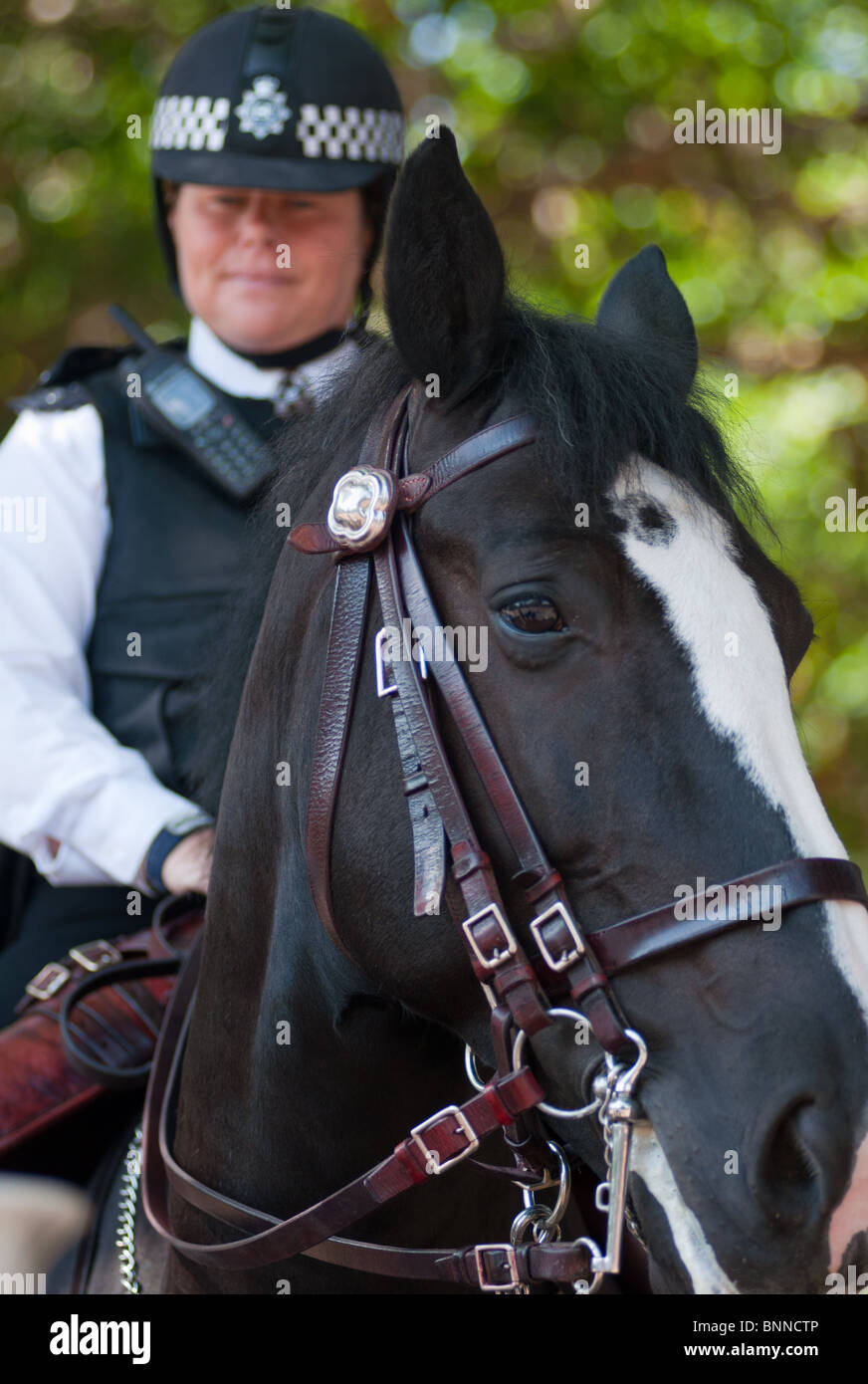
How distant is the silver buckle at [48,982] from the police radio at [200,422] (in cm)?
118

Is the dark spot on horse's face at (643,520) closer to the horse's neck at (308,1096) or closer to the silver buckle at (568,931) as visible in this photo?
the silver buckle at (568,931)

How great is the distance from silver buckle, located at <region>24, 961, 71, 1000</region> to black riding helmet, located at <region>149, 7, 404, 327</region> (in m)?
1.71

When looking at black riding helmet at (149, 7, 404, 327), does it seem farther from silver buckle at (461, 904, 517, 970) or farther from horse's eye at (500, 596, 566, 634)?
silver buckle at (461, 904, 517, 970)

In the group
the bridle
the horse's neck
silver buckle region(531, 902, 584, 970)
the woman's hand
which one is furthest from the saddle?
silver buckle region(531, 902, 584, 970)

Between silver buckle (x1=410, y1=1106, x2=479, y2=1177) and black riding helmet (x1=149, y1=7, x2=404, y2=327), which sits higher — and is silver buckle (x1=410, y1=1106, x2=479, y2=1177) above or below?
below

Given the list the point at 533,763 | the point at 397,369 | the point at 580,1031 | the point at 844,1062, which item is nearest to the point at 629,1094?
the point at 580,1031

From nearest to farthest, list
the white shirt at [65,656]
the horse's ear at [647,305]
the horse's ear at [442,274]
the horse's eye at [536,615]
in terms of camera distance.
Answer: the horse's eye at [536,615] → the horse's ear at [442,274] → the horse's ear at [647,305] → the white shirt at [65,656]

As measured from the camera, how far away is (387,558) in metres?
2.04

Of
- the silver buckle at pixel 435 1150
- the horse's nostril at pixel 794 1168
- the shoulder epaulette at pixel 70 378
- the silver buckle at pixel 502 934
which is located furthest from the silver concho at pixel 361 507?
the shoulder epaulette at pixel 70 378

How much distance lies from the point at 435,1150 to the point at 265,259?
94.5 inches

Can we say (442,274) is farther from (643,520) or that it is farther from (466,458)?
(643,520)

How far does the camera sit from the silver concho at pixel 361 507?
203cm

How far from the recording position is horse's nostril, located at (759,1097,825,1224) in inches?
64.2

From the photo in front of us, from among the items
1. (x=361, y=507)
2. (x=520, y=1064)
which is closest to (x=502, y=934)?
(x=520, y=1064)
